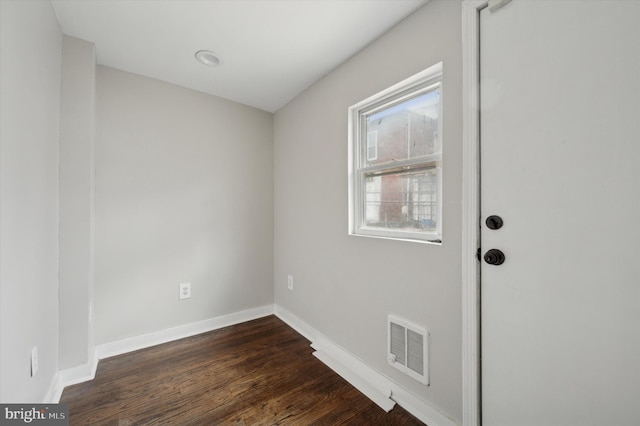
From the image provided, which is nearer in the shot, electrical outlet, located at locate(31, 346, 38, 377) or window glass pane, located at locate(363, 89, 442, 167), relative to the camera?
electrical outlet, located at locate(31, 346, 38, 377)

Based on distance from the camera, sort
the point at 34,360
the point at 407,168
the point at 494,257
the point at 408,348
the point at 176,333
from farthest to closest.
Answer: the point at 176,333
the point at 407,168
the point at 408,348
the point at 34,360
the point at 494,257

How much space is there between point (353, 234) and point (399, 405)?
3.64ft

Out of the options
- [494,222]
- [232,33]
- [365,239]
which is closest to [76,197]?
[232,33]

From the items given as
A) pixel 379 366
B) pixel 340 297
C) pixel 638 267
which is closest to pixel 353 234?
pixel 340 297

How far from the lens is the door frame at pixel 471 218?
4.00 ft

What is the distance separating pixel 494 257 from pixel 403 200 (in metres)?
0.68

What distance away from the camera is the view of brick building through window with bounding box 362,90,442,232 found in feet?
5.10

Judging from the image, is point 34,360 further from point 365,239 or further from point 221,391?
point 365,239

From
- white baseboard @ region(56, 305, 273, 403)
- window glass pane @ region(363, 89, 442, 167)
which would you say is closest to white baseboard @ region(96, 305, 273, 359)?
white baseboard @ region(56, 305, 273, 403)

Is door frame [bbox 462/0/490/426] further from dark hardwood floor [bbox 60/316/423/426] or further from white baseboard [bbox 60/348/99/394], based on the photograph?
white baseboard [bbox 60/348/99/394]

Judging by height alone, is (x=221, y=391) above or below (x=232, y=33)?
below

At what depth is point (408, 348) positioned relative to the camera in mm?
1564

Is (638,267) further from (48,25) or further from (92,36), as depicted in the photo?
(92,36)

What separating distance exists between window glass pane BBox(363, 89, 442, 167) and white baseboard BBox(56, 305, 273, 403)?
206 centimetres
